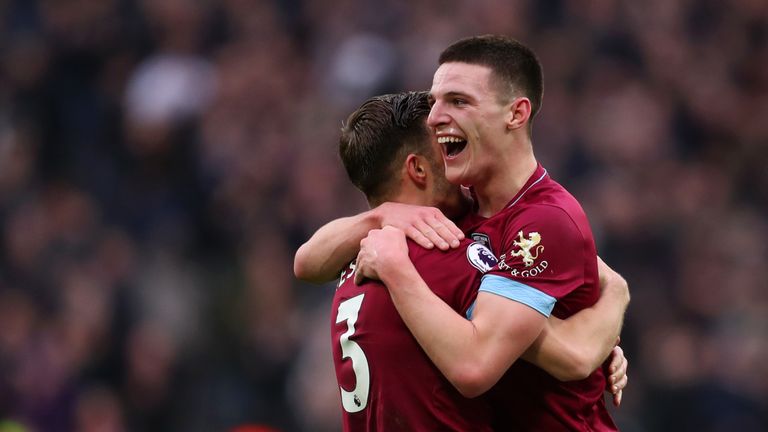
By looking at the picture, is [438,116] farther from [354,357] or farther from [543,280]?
[354,357]

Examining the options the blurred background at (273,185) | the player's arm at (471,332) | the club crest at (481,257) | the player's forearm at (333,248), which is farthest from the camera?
the blurred background at (273,185)

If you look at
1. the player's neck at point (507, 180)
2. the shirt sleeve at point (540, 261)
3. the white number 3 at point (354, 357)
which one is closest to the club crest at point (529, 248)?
the shirt sleeve at point (540, 261)

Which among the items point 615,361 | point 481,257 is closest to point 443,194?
point 481,257

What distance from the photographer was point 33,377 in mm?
8703

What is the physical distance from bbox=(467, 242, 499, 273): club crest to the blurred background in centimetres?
446

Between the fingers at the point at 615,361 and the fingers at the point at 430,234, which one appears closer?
the fingers at the point at 430,234

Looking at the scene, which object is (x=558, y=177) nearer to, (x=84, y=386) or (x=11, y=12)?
(x=84, y=386)

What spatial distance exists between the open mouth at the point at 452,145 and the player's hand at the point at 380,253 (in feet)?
1.06

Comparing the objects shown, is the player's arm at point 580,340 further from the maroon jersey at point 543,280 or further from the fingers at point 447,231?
the fingers at point 447,231

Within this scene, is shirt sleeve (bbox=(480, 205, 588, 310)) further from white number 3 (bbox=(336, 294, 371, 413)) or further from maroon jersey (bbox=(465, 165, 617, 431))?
white number 3 (bbox=(336, 294, 371, 413))

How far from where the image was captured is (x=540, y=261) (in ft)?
12.6

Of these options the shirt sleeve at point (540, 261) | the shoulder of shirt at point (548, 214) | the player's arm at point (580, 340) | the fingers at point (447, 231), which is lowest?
the player's arm at point (580, 340)

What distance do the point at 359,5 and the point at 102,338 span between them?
395cm

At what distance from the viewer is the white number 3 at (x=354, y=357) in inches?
159
